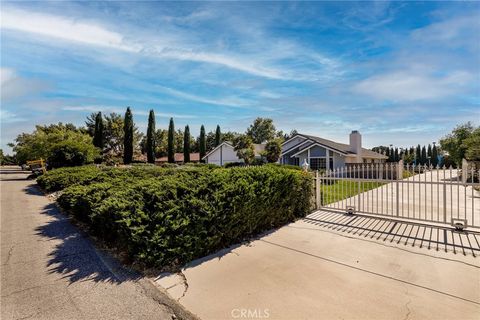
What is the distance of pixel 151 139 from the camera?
40.7 meters

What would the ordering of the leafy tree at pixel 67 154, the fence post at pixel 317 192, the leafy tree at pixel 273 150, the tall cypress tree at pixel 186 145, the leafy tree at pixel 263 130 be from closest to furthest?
1. the fence post at pixel 317 192
2. the leafy tree at pixel 67 154
3. the leafy tree at pixel 273 150
4. the tall cypress tree at pixel 186 145
5. the leafy tree at pixel 263 130

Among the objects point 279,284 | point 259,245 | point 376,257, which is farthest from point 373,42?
point 279,284

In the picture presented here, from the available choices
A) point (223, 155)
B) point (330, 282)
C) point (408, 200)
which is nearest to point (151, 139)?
point (223, 155)

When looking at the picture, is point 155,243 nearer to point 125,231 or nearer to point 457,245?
point 125,231

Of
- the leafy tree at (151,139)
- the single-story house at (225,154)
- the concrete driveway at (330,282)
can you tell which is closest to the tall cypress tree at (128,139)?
the leafy tree at (151,139)

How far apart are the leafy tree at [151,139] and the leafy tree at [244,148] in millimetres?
15971

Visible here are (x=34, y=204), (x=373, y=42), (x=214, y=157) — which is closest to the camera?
(x=373, y=42)

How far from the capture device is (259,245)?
17.5ft

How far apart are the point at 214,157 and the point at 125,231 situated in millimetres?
34700

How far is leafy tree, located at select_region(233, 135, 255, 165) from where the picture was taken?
2936 centimetres

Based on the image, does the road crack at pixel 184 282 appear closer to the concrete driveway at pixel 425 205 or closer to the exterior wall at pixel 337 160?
the concrete driveway at pixel 425 205

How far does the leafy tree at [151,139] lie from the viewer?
134 ft

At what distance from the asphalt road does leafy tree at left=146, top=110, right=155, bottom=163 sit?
118 feet

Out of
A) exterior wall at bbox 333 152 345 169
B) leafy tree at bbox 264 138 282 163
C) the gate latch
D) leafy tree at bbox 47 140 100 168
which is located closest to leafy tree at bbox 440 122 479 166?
exterior wall at bbox 333 152 345 169
